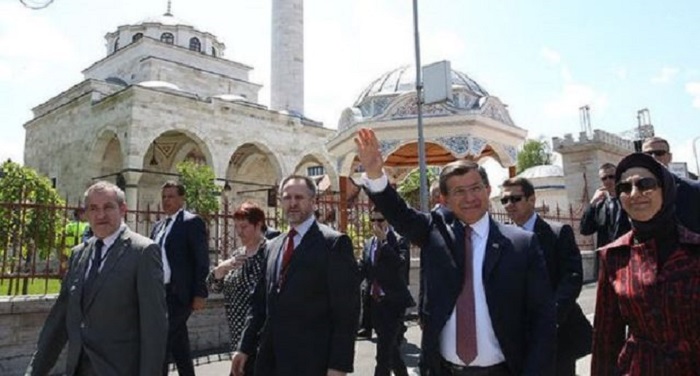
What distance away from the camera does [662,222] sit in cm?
195

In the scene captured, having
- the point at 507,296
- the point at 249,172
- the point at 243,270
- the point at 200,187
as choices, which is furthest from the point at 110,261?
the point at 249,172

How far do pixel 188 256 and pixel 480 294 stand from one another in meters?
3.09

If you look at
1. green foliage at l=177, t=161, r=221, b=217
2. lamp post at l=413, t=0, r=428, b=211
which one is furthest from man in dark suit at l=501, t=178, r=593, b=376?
green foliage at l=177, t=161, r=221, b=217

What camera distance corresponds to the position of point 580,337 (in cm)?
320

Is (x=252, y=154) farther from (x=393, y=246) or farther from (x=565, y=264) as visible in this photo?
(x=565, y=264)

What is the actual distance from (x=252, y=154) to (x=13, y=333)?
2566cm

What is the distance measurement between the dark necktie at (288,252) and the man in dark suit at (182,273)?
1771 millimetres

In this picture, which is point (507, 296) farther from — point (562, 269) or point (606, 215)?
point (606, 215)

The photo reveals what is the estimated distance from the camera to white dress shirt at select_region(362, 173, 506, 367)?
220cm

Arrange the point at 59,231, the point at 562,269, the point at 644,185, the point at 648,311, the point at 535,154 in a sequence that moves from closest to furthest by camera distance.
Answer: the point at 648,311 → the point at 644,185 → the point at 562,269 → the point at 59,231 → the point at 535,154

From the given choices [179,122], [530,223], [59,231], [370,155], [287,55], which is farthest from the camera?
[287,55]

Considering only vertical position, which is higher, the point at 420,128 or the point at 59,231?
the point at 420,128

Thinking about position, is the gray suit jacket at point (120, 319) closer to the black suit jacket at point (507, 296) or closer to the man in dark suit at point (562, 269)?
the black suit jacket at point (507, 296)

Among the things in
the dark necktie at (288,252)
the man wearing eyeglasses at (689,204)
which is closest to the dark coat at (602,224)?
the man wearing eyeglasses at (689,204)
